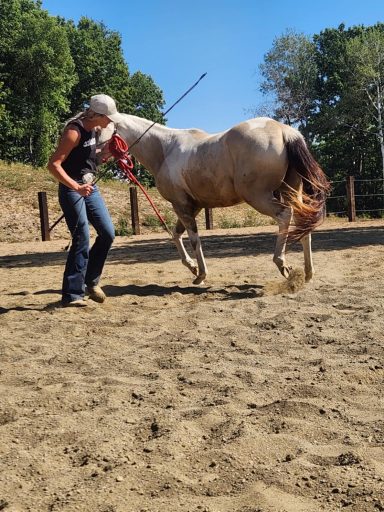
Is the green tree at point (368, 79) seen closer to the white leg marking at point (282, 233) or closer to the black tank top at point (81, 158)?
the white leg marking at point (282, 233)

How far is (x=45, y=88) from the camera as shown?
128 ft

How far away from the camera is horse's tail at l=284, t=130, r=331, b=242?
227 inches

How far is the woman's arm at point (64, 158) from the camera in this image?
202 inches

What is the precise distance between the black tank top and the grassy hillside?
34.9 ft

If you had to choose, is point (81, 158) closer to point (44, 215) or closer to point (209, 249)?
point (209, 249)

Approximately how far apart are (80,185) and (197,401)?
2.88 m

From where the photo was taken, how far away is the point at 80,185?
523cm

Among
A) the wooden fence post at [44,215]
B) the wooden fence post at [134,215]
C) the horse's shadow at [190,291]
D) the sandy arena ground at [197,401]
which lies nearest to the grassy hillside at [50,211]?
the wooden fence post at [134,215]

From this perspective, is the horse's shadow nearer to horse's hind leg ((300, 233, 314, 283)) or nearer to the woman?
horse's hind leg ((300, 233, 314, 283))

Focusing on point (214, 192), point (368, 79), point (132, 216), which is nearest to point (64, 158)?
point (214, 192)

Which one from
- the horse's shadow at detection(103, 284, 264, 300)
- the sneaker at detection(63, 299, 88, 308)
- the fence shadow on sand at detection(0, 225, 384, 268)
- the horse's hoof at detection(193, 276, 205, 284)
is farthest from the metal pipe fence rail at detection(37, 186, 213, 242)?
the sneaker at detection(63, 299, 88, 308)

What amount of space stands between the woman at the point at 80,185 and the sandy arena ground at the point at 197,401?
31 centimetres

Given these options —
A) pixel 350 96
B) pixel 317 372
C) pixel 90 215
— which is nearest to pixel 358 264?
pixel 90 215

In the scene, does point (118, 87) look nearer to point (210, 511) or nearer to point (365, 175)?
point (365, 175)
